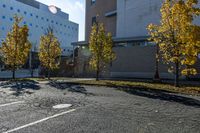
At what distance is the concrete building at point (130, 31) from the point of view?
127 feet

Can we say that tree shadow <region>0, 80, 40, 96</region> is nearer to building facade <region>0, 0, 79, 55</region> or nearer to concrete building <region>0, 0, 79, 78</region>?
concrete building <region>0, 0, 79, 78</region>

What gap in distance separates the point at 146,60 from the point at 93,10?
23792 millimetres

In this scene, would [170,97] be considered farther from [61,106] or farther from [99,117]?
[99,117]

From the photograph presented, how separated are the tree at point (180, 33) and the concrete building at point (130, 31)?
1542 cm

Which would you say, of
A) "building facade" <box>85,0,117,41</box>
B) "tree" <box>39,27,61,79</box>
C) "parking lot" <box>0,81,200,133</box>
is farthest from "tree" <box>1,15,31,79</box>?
"building facade" <box>85,0,117,41</box>

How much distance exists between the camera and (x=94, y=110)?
9531 mm

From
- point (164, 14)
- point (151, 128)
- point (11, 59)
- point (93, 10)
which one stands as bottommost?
point (151, 128)

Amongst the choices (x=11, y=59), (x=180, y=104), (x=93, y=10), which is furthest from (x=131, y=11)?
(x=180, y=104)

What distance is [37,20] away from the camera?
93875mm

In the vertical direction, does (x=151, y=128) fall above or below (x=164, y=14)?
below

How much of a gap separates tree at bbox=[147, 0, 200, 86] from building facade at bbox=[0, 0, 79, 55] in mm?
53963

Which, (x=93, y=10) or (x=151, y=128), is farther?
(x=93, y=10)

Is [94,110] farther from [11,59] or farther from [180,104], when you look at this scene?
[11,59]

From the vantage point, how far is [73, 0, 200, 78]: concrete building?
38562 millimetres
